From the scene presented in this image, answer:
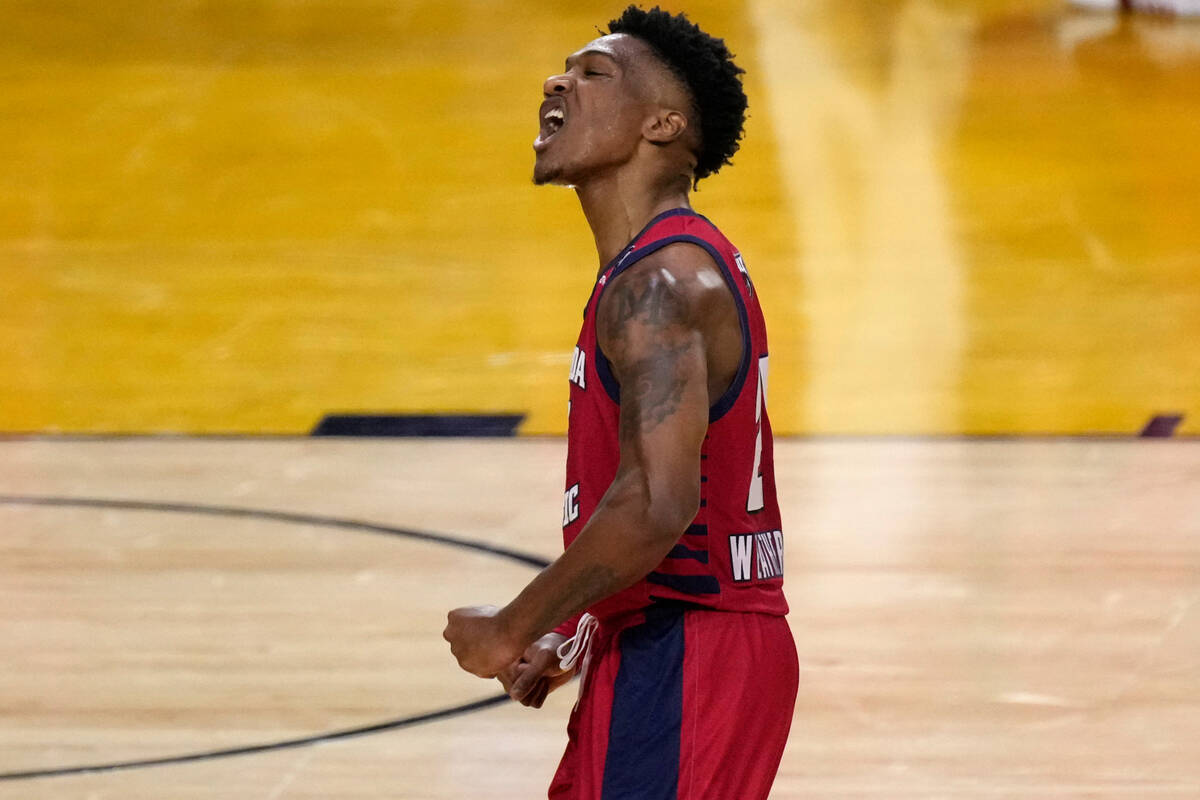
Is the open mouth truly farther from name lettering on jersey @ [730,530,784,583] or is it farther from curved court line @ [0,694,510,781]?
curved court line @ [0,694,510,781]

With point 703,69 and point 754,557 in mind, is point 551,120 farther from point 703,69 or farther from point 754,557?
point 754,557

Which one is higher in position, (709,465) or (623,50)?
(623,50)

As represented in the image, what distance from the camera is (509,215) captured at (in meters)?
9.88

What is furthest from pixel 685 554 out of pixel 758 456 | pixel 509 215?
pixel 509 215

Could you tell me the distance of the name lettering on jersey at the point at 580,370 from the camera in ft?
7.80

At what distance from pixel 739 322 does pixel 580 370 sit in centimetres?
22

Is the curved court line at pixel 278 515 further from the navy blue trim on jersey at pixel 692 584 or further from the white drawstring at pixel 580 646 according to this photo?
the navy blue trim on jersey at pixel 692 584

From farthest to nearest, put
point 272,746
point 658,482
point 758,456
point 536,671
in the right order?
point 272,746 < point 536,671 < point 758,456 < point 658,482

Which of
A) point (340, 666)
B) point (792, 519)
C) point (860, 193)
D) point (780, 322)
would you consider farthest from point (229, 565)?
point (860, 193)

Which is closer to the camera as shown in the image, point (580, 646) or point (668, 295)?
point (668, 295)

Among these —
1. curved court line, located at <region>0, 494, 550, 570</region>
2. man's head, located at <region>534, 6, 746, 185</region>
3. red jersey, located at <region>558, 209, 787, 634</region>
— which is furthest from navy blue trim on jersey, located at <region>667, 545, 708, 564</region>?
curved court line, located at <region>0, 494, 550, 570</region>

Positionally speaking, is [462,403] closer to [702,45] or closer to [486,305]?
[486,305]

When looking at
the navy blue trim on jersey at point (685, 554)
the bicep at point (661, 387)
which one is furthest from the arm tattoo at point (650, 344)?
the navy blue trim on jersey at point (685, 554)

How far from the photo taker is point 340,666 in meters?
4.84
